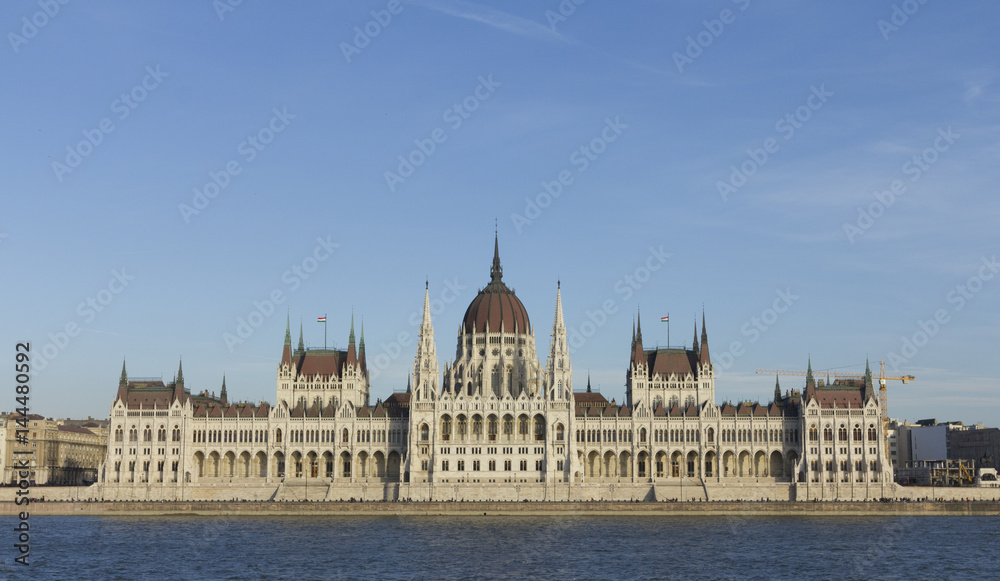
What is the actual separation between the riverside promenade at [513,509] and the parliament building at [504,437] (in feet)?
23.2

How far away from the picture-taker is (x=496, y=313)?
6791 inches

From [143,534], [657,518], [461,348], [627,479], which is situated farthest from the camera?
[461,348]

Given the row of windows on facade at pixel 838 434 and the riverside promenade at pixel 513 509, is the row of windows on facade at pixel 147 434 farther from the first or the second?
the row of windows on facade at pixel 838 434

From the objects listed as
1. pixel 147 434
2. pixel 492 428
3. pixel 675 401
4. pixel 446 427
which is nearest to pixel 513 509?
pixel 492 428

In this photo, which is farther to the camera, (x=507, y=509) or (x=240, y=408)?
(x=240, y=408)

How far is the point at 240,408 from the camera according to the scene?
554 feet

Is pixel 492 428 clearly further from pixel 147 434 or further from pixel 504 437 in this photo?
pixel 147 434

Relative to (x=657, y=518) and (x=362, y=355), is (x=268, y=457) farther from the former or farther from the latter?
(x=657, y=518)

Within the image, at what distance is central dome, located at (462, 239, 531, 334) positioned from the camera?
171750 millimetres

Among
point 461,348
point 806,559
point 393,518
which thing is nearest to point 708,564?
point 806,559

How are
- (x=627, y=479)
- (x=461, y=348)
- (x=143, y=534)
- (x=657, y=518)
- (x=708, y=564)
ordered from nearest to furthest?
(x=708, y=564), (x=143, y=534), (x=657, y=518), (x=627, y=479), (x=461, y=348)

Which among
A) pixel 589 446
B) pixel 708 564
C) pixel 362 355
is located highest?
pixel 362 355

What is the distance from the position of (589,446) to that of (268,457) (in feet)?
131

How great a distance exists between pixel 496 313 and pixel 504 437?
19557 mm
